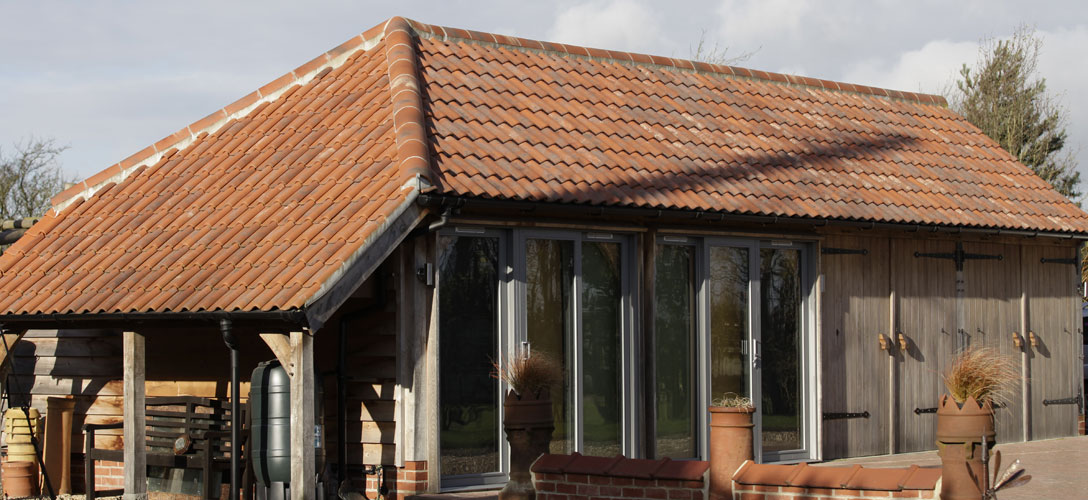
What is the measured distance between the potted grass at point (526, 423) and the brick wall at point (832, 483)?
5.99ft

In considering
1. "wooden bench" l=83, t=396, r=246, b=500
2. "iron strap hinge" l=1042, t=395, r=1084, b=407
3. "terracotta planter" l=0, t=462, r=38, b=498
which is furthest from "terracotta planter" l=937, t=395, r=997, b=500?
"terracotta planter" l=0, t=462, r=38, b=498

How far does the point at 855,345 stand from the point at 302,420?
23.2ft

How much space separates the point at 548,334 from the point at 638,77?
14.4 ft

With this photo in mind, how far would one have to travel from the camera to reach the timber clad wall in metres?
15.4

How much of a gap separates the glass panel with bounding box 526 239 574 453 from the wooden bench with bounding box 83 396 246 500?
2943 millimetres

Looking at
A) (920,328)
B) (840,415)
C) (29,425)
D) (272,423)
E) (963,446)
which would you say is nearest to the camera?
(963,446)

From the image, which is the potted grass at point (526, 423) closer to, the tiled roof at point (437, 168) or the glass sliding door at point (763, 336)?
the tiled roof at point (437, 168)

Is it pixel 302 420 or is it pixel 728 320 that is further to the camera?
pixel 728 320

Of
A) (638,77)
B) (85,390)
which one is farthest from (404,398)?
(638,77)

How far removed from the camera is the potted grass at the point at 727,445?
10094 millimetres

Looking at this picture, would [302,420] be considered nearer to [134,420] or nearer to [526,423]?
[526,423]

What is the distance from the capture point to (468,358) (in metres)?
12.5

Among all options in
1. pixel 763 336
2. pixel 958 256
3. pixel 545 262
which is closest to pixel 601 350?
pixel 545 262

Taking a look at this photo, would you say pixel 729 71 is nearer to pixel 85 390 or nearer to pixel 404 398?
pixel 404 398
